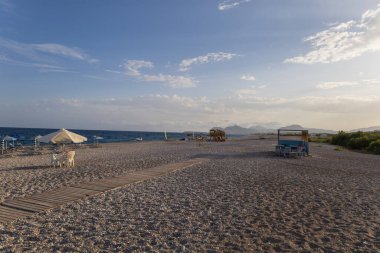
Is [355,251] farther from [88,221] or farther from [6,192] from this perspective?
[6,192]

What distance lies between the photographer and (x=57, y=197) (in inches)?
303

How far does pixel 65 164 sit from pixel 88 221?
9.44 metres

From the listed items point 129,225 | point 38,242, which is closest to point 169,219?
point 129,225

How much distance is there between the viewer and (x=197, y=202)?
24.6ft

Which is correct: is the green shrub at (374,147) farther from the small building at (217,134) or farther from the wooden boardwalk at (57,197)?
the wooden boardwalk at (57,197)

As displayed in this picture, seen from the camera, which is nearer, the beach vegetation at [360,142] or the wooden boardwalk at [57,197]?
the wooden boardwalk at [57,197]

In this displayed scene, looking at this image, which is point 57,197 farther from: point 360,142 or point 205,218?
point 360,142

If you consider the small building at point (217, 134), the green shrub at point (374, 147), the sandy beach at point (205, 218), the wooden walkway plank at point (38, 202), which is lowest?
the sandy beach at point (205, 218)

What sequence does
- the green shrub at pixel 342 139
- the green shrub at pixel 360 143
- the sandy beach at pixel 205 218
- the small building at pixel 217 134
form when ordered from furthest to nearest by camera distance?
1. the small building at pixel 217 134
2. the green shrub at pixel 342 139
3. the green shrub at pixel 360 143
4. the sandy beach at pixel 205 218

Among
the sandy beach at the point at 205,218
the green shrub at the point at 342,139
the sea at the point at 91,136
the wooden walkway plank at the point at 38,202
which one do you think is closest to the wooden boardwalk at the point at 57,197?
the wooden walkway plank at the point at 38,202

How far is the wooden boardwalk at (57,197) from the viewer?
20.9ft

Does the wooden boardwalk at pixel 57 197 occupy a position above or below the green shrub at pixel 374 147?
below

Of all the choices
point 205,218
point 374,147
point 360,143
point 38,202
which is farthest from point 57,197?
point 360,143

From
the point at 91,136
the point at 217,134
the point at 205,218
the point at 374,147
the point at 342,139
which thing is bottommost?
the point at 205,218
